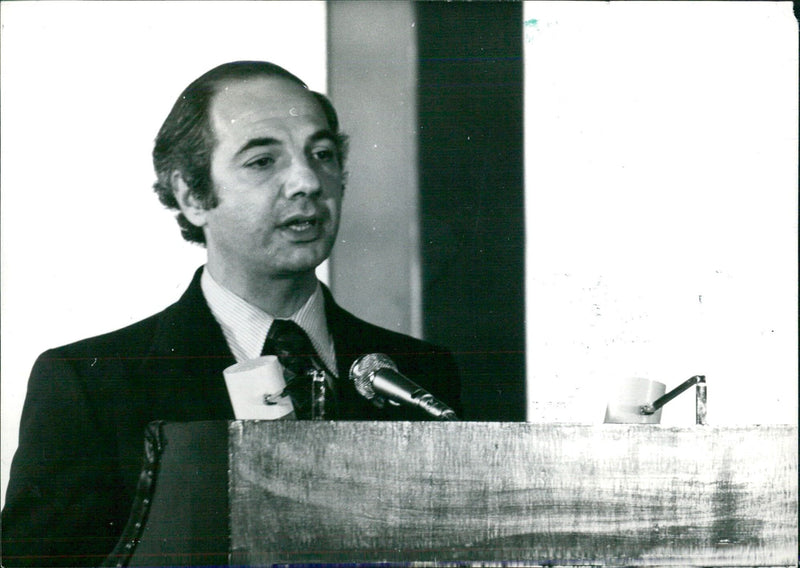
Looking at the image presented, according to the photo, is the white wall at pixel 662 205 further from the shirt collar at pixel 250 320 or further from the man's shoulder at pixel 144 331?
the man's shoulder at pixel 144 331

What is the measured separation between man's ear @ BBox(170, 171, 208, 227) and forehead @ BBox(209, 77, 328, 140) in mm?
141

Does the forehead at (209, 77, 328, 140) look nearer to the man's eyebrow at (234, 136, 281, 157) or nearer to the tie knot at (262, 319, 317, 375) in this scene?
the man's eyebrow at (234, 136, 281, 157)

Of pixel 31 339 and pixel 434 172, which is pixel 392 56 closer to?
pixel 434 172

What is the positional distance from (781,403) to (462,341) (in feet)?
2.52

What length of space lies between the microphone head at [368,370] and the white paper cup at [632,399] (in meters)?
0.47

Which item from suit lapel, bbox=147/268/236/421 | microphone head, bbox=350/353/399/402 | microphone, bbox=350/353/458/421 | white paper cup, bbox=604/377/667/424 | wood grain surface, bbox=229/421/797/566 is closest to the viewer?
wood grain surface, bbox=229/421/797/566

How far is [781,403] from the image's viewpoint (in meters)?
2.43

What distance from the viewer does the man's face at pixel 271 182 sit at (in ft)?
7.52

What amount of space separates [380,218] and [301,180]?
0.20 meters

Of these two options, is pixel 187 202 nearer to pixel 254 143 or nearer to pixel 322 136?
pixel 254 143

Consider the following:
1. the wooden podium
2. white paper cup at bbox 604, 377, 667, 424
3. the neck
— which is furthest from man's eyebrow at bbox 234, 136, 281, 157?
white paper cup at bbox 604, 377, 667, 424

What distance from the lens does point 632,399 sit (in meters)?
2.11

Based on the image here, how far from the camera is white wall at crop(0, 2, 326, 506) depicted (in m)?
2.30

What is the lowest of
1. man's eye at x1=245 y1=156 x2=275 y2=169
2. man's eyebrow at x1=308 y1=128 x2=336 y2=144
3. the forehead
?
man's eye at x1=245 y1=156 x2=275 y2=169
